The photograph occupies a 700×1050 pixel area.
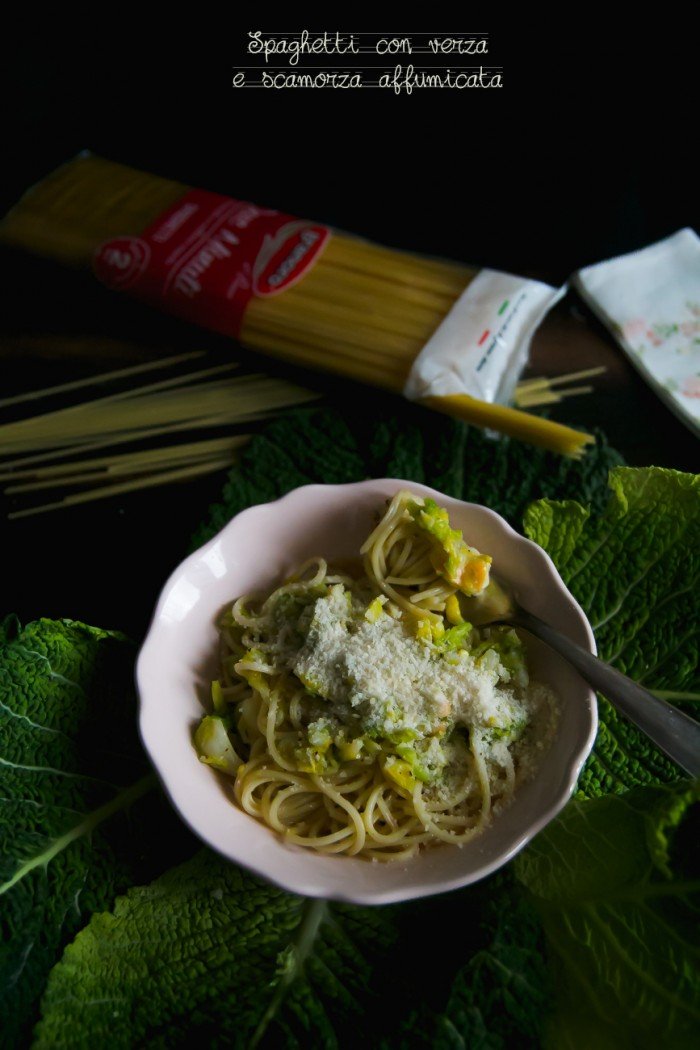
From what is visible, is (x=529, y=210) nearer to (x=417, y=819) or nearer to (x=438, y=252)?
(x=438, y=252)

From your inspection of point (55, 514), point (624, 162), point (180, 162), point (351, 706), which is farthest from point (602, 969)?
point (180, 162)

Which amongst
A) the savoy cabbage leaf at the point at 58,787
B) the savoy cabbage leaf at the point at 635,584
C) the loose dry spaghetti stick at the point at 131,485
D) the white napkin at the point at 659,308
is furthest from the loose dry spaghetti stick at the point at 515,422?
the savoy cabbage leaf at the point at 58,787

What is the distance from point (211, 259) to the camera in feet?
10.6

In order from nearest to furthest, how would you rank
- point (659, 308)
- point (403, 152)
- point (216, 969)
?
point (216, 969) < point (659, 308) < point (403, 152)

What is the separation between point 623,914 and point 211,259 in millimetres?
2369

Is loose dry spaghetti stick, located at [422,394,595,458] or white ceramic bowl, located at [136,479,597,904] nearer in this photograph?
white ceramic bowl, located at [136,479,597,904]

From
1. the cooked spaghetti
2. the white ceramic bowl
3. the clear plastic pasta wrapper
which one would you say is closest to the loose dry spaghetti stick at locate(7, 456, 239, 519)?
the clear plastic pasta wrapper

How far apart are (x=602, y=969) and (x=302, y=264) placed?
2.29 metres

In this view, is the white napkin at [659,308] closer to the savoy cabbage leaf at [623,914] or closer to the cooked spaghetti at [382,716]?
the cooked spaghetti at [382,716]

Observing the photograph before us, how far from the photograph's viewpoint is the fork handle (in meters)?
1.88

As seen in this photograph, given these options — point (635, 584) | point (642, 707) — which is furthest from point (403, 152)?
point (642, 707)

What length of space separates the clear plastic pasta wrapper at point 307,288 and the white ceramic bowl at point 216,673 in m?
0.78

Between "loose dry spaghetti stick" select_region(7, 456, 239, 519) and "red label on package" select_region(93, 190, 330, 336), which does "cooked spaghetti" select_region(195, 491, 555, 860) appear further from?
"red label on package" select_region(93, 190, 330, 336)

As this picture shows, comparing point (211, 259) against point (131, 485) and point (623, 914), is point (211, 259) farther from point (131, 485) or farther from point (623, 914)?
point (623, 914)
